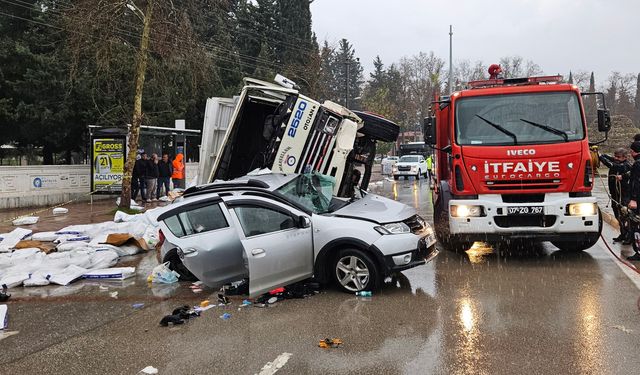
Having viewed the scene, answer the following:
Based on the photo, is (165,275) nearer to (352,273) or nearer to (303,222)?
(303,222)

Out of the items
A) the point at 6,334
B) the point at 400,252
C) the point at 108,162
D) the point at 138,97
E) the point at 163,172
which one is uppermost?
the point at 138,97

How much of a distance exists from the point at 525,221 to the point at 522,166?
82cm

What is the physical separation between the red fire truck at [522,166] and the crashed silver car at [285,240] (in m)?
Answer: 1.37

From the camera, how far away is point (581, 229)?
25.6 ft

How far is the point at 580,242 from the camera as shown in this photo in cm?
875

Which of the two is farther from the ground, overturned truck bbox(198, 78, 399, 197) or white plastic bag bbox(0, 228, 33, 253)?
overturned truck bbox(198, 78, 399, 197)

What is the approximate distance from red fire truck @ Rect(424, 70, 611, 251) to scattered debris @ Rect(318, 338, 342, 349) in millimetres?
3715

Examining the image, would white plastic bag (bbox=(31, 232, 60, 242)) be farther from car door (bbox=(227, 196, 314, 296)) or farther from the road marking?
the road marking

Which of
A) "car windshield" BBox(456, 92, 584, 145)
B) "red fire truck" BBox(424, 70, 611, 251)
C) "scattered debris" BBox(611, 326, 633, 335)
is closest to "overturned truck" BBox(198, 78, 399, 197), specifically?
"red fire truck" BBox(424, 70, 611, 251)

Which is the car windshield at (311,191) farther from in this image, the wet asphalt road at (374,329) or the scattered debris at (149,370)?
the scattered debris at (149,370)

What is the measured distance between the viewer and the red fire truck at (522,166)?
307 inches

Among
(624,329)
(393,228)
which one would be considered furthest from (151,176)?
(624,329)

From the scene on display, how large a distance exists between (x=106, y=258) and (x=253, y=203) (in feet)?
13.0

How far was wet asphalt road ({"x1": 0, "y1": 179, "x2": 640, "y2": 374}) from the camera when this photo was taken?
4.52m
